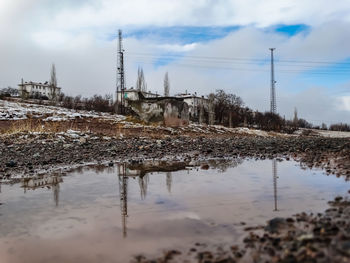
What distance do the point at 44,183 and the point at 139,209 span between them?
2740 millimetres

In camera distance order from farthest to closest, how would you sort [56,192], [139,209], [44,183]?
[44,183] → [56,192] → [139,209]

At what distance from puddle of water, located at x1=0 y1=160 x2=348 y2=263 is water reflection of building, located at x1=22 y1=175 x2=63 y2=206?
2 centimetres

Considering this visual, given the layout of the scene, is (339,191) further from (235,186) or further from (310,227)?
(310,227)

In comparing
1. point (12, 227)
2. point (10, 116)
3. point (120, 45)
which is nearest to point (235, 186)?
point (12, 227)

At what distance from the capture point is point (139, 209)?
4133 millimetres

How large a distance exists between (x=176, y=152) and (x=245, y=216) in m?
7.54

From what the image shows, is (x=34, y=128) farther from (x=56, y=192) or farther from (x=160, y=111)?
(x=56, y=192)

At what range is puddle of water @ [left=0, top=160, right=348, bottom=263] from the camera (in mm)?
2953

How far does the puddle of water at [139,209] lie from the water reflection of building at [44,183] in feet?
0.06

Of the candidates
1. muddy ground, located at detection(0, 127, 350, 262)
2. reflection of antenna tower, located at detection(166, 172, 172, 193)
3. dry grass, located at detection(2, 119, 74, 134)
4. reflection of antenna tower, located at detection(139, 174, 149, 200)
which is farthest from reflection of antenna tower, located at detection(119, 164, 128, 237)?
dry grass, located at detection(2, 119, 74, 134)

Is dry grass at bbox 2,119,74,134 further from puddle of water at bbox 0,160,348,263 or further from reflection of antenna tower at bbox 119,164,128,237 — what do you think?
puddle of water at bbox 0,160,348,263

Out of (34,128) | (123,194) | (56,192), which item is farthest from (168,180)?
(34,128)

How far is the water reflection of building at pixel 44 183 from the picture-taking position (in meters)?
5.58

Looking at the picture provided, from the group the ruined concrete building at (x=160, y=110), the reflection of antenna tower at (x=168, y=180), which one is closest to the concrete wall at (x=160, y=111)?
the ruined concrete building at (x=160, y=110)
